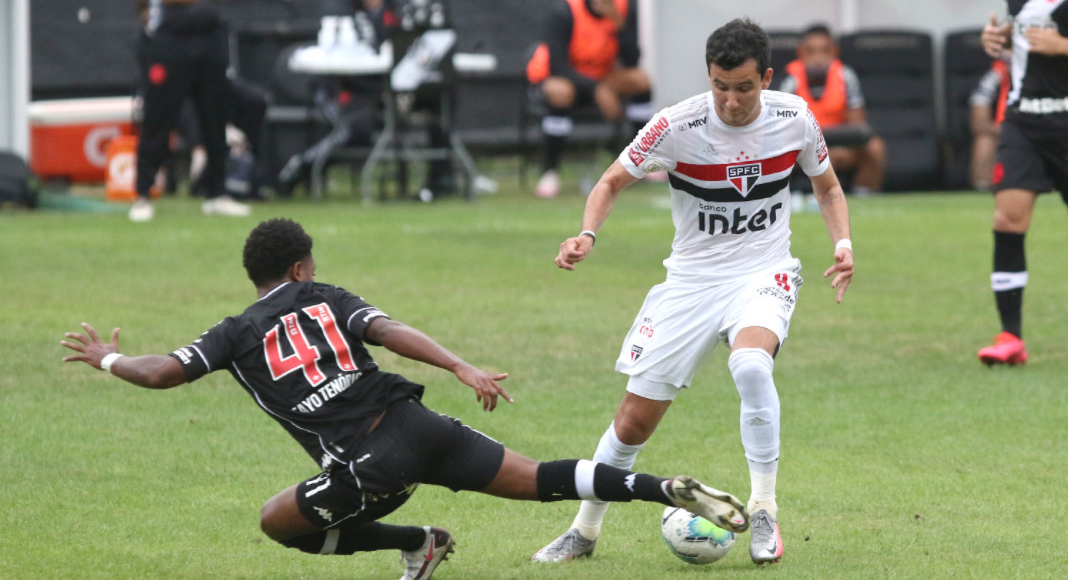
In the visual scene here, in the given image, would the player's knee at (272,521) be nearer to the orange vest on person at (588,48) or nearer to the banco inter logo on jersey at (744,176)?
the banco inter logo on jersey at (744,176)

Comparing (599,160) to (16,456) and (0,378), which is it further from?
(16,456)

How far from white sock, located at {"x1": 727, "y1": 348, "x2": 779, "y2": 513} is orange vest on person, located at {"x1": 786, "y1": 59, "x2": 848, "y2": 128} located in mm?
13406

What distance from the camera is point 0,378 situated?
8367mm

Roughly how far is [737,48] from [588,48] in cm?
1331

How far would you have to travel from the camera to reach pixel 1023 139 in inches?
346

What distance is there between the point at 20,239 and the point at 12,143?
3584 mm

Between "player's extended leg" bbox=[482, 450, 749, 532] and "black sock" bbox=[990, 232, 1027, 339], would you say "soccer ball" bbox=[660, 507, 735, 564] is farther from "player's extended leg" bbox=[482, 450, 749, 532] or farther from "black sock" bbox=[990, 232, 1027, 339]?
"black sock" bbox=[990, 232, 1027, 339]

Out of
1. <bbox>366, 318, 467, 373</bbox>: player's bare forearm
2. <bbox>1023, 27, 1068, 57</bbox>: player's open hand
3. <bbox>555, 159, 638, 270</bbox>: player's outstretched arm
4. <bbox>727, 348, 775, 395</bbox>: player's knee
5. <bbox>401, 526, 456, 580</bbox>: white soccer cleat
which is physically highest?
<bbox>1023, 27, 1068, 57</bbox>: player's open hand

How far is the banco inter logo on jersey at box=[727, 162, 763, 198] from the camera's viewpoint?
5531mm

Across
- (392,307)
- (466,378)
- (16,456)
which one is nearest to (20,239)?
(392,307)

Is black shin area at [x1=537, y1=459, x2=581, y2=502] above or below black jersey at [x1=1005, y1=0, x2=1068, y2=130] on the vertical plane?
below

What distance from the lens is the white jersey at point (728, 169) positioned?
553 cm

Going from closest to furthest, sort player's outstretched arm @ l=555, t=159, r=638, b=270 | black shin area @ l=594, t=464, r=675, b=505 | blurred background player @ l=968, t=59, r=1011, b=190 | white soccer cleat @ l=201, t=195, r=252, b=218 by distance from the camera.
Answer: black shin area @ l=594, t=464, r=675, b=505
player's outstretched arm @ l=555, t=159, r=638, b=270
white soccer cleat @ l=201, t=195, r=252, b=218
blurred background player @ l=968, t=59, r=1011, b=190

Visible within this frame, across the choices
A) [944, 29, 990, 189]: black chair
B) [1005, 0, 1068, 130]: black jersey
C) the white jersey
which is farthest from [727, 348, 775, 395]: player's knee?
[944, 29, 990, 189]: black chair
